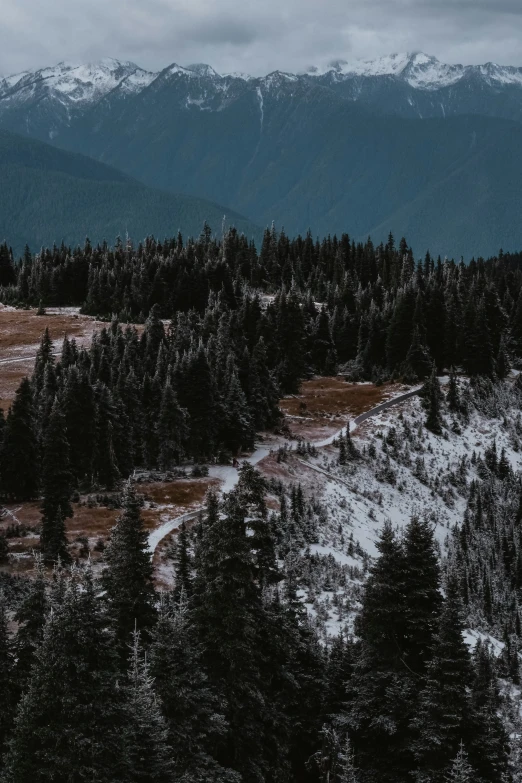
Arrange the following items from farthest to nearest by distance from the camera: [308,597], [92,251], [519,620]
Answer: [92,251] < [519,620] < [308,597]

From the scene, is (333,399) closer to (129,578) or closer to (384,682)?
(129,578)

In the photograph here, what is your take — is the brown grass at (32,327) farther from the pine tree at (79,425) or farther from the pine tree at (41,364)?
the pine tree at (79,425)

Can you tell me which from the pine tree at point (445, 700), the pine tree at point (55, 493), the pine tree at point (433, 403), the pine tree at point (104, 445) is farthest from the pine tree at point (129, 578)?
the pine tree at point (433, 403)

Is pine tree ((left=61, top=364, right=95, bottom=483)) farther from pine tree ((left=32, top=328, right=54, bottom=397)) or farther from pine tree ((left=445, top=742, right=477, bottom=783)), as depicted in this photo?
pine tree ((left=445, top=742, right=477, bottom=783))

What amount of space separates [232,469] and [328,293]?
7742 cm

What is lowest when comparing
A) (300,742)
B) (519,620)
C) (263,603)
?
(519,620)

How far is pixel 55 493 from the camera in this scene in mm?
53094

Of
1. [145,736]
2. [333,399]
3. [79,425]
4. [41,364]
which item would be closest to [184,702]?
[145,736]

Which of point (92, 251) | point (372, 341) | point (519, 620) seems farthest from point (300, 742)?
point (92, 251)

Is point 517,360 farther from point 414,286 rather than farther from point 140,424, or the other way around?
point 140,424

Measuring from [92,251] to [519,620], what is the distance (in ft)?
421

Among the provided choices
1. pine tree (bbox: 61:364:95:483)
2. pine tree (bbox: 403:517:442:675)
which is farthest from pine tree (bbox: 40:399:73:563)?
pine tree (bbox: 403:517:442:675)

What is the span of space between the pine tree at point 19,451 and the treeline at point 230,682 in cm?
2740

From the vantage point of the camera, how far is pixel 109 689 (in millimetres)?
23922
